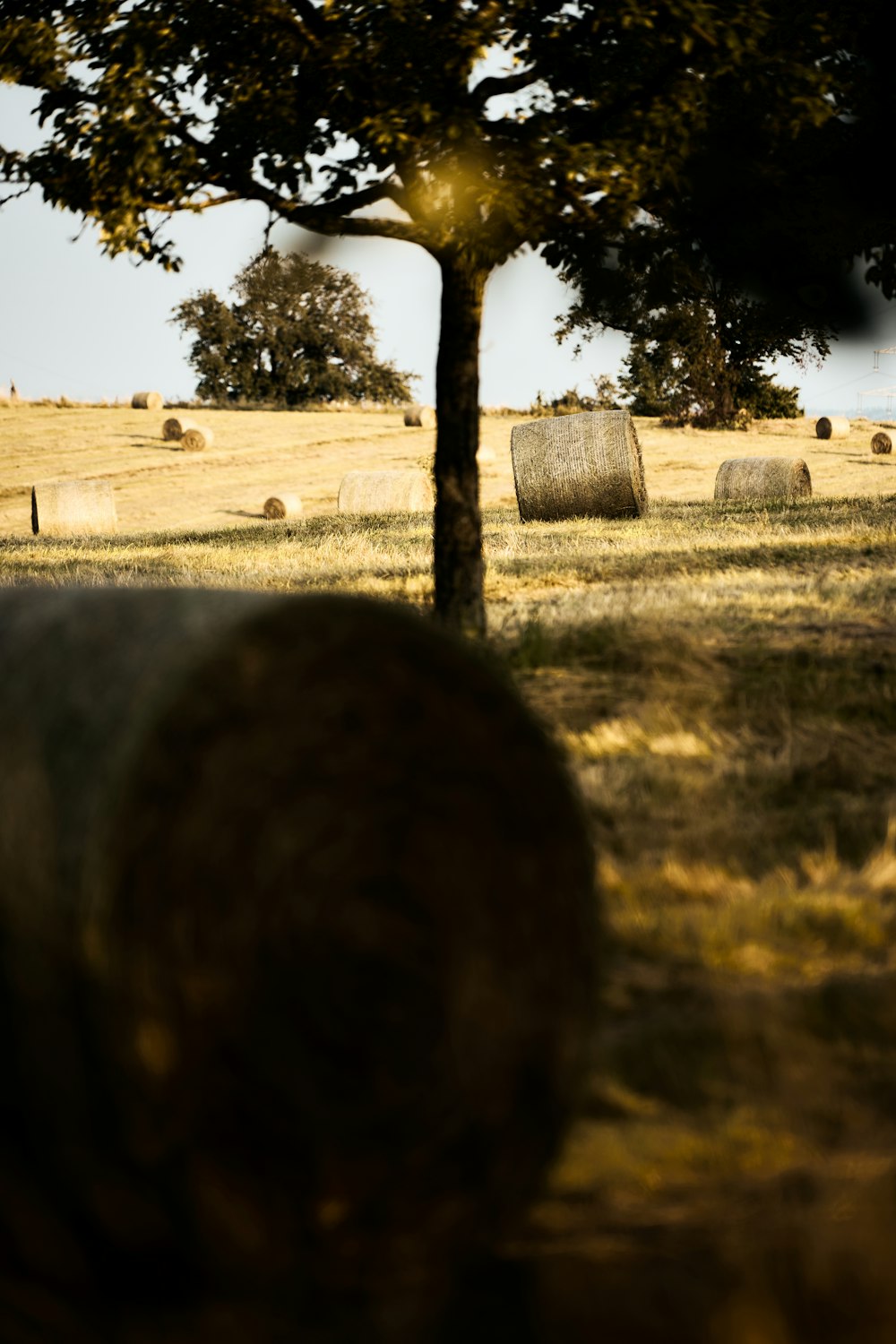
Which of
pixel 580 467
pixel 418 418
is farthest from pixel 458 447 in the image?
pixel 418 418

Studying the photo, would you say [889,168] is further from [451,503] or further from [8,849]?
[8,849]

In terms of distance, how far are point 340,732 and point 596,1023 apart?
103cm

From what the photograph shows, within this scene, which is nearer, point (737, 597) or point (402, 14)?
point (402, 14)

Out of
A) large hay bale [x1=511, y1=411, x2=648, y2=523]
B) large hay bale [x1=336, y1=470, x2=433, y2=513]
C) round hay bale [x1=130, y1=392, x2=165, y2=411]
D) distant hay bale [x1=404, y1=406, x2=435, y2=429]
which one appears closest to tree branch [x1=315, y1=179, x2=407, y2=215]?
large hay bale [x1=511, y1=411, x2=648, y2=523]

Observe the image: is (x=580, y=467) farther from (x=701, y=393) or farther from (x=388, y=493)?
(x=701, y=393)

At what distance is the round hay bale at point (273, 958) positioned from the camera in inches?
119

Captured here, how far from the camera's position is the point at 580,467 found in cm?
2066

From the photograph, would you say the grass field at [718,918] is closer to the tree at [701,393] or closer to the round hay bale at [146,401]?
the tree at [701,393]

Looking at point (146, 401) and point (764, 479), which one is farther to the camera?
point (146, 401)

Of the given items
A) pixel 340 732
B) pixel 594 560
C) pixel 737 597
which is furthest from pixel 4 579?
pixel 340 732

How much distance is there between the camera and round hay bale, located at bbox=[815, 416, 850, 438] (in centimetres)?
4319

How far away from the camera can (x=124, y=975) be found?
2.97 metres

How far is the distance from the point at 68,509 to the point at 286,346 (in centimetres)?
4199

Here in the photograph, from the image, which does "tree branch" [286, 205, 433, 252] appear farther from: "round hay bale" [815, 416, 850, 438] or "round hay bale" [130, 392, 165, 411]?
"round hay bale" [130, 392, 165, 411]
